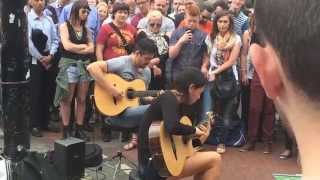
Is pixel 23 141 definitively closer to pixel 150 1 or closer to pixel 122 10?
pixel 122 10

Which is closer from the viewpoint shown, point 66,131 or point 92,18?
point 66,131

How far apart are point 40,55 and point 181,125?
295 centimetres

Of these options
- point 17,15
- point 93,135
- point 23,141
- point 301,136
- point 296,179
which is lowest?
point 93,135

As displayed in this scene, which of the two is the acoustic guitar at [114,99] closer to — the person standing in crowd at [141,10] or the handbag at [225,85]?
the handbag at [225,85]

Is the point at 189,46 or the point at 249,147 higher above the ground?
the point at 189,46

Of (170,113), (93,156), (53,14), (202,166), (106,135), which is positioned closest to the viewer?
(170,113)

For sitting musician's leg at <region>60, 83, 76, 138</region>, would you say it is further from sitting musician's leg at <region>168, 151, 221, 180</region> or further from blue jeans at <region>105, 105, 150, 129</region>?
sitting musician's leg at <region>168, 151, 221, 180</region>

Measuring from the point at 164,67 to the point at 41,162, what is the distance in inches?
122

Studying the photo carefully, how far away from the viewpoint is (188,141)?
15.7 feet

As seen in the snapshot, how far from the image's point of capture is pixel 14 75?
3.95 meters

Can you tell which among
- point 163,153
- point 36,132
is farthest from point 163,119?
point 36,132

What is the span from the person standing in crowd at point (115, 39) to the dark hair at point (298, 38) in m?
5.76

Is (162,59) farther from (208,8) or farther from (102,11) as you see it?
(102,11)

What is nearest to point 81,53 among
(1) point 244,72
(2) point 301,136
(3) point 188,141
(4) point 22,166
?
(1) point 244,72
